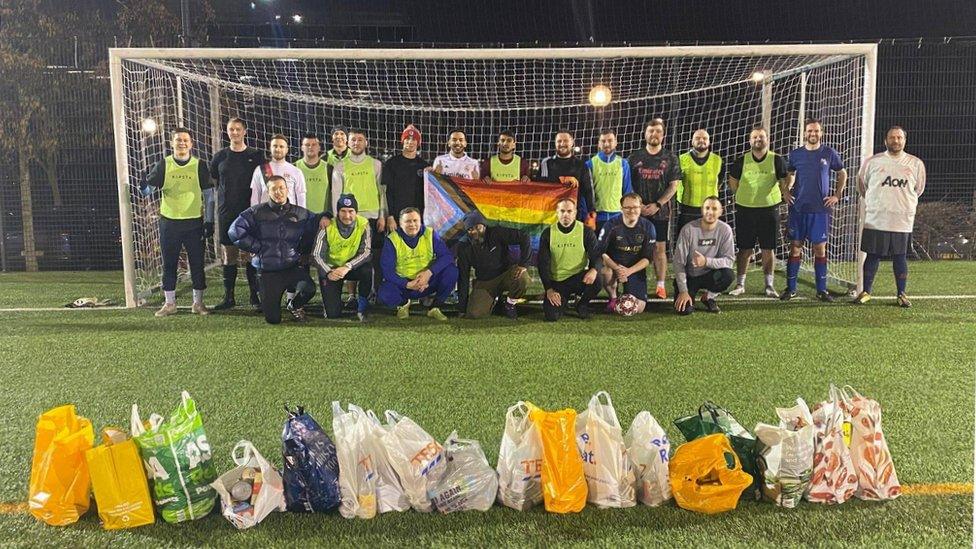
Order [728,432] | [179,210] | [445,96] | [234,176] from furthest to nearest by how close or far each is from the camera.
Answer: [445,96]
[234,176]
[179,210]
[728,432]

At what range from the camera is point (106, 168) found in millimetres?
9969

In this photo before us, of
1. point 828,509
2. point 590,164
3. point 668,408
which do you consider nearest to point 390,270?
point 590,164

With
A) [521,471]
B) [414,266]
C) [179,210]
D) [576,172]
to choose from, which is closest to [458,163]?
[576,172]

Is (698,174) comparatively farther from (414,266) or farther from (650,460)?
(650,460)

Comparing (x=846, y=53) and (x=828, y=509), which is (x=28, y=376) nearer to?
(x=828, y=509)

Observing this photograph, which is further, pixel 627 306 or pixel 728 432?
pixel 627 306

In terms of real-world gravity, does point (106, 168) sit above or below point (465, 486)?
above

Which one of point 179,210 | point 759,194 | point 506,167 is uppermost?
point 506,167

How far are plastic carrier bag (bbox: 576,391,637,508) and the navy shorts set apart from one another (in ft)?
16.1

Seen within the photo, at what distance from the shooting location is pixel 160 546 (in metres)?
2.06

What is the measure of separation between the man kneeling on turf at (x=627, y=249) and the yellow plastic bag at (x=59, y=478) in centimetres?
425

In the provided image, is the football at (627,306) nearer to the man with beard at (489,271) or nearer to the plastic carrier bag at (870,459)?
the man with beard at (489,271)

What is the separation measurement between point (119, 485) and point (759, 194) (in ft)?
19.4

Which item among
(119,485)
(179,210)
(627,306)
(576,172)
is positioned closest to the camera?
(119,485)
